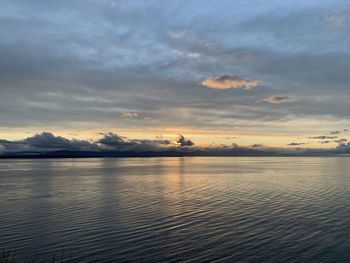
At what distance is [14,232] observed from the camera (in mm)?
37438

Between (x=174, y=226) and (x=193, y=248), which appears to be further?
(x=174, y=226)

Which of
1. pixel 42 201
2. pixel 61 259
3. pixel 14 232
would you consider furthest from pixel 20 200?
pixel 61 259

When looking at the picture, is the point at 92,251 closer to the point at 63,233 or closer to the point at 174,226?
the point at 63,233

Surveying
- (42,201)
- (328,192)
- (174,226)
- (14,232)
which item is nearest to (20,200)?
(42,201)

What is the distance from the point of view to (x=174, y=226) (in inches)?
1592

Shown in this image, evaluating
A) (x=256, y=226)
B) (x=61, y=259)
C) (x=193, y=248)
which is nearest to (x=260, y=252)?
(x=193, y=248)

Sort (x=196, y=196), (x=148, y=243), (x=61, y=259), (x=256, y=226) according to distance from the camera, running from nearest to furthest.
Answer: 1. (x=61, y=259)
2. (x=148, y=243)
3. (x=256, y=226)
4. (x=196, y=196)

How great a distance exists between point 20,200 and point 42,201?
4490mm

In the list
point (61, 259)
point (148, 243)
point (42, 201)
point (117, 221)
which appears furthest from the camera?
point (42, 201)

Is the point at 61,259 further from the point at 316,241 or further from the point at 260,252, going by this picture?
the point at 316,241

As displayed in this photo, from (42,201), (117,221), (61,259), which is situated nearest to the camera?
(61,259)

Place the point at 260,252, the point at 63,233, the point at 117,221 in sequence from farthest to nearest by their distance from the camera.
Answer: the point at 117,221 < the point at 63,233 < the point at 260,252

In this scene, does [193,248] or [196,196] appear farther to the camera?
[196,196]

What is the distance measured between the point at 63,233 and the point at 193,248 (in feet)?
44.8
